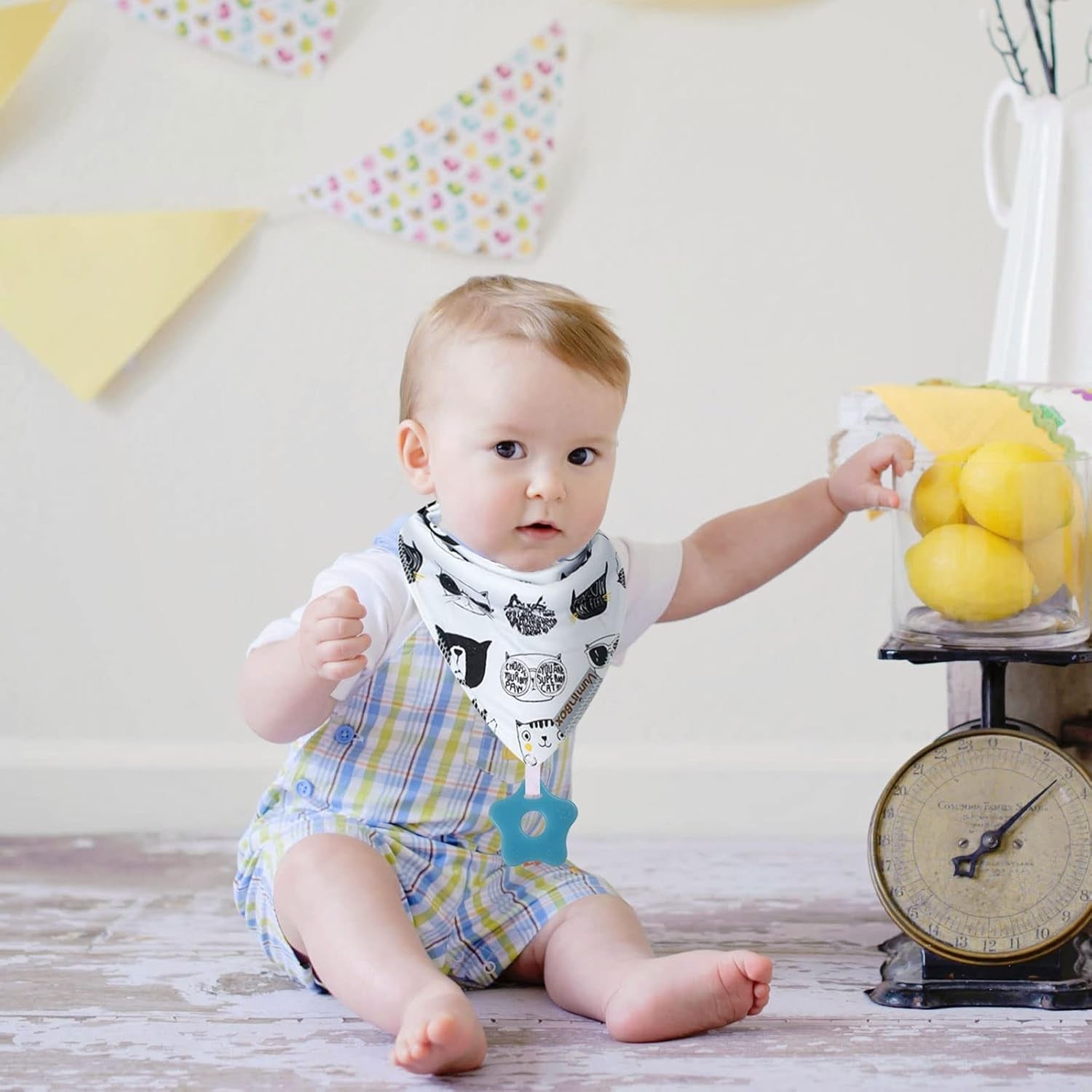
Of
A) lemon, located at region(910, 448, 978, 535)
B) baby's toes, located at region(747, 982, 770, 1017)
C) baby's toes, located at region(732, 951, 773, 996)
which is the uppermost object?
lemon, located at region(910, 448, 978, 535)

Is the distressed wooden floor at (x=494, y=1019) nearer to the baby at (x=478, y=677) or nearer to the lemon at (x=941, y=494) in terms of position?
the baby at (x=478, y=677)

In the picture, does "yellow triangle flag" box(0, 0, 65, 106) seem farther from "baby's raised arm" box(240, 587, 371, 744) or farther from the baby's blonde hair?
"baby's raised arm" box(240, 587, 371, 744)

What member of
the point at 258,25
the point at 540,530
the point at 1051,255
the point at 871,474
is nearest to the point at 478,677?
the point at 540,530

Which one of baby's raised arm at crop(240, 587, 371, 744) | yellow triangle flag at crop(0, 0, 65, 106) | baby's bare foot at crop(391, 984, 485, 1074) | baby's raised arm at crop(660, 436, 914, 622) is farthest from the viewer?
yellow triangle flag at crop(0, 0, 65, 106)

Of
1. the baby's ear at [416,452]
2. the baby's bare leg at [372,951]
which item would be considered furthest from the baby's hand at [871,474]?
the baby's bare leg at [372,951]

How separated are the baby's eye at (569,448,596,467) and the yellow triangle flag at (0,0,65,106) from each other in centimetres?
101

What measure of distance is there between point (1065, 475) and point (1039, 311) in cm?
28

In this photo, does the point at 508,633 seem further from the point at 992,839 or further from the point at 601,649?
the point at 992,839

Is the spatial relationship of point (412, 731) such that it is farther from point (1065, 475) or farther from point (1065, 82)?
point (1065, 82)

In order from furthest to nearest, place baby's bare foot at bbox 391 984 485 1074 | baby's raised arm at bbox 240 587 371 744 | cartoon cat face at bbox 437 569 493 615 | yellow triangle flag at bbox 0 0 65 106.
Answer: yellow triangle flag at bbox 0 0 65 106 → cartoon cat face at bbox 437 569 493 615 → baby's raised arm at bbox 240 587 371 744 → baby's bare foot at bbox 391 984 485 1074

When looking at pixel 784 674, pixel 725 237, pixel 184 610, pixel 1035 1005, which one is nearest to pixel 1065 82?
pixel 725 237

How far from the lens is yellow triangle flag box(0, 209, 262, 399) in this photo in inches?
66.3

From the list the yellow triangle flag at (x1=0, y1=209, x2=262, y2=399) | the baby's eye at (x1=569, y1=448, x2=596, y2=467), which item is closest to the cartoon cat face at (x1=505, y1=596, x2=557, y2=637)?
the baby's eye at (x1=569, y1=448, x2=596, y2=467)

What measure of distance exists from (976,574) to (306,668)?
1.59 ft
